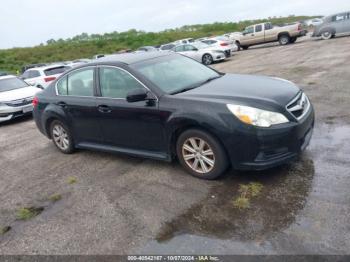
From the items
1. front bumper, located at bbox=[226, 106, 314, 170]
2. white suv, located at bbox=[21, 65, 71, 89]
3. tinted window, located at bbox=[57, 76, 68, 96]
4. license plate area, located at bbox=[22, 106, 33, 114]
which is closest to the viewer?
front bumper, located at bbox=[226, 106, 314, 170]

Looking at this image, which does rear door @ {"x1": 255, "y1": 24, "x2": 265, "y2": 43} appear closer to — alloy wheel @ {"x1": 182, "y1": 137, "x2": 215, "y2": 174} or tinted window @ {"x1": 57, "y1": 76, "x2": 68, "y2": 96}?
tinted window @ {"x1": 57, "y1": 76, "x2": 68, "y2": 96}

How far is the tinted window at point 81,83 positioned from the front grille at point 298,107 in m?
2.99

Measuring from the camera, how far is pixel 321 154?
16.7ft

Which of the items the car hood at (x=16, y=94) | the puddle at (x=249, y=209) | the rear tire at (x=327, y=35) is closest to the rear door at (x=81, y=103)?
the puddle at (x=249, y=209)

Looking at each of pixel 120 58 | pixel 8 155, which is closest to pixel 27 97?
pixel 8 155

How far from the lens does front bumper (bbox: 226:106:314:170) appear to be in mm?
4223

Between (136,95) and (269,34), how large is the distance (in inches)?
1002

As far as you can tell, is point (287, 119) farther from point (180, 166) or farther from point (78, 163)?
point (78, 163)

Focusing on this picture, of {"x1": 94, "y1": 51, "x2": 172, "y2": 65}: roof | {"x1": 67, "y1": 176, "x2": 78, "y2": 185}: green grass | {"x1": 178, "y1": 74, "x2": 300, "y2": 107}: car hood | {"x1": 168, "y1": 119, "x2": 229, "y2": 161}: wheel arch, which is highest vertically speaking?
{"x1": 94, "y1": 51, "x2": 172, "y2": 65}: roof

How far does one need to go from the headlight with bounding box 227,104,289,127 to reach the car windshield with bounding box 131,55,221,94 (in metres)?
1.08

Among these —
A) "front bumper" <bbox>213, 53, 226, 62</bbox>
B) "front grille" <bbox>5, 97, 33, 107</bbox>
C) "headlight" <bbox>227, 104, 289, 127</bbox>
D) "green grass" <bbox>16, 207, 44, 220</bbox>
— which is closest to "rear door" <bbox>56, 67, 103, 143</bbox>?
"green grass" <bbox>16, 207, 44, 220</bbox>

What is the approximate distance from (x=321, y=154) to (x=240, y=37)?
25793mm

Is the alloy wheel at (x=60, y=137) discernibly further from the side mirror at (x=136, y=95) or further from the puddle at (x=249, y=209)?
the puddle at (x=249, y=209)

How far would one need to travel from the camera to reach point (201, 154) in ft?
15.4
